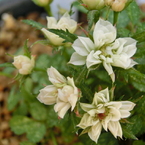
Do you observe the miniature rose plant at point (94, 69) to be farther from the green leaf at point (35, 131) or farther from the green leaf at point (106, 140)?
the green leaf at point (35, 131)

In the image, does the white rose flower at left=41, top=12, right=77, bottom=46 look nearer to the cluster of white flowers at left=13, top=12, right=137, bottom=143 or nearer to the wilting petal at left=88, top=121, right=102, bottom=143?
the cluster of white flowers at left=13, top=12, right=137, bottom=143

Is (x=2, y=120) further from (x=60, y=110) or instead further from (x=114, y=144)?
(x=60, y=110)

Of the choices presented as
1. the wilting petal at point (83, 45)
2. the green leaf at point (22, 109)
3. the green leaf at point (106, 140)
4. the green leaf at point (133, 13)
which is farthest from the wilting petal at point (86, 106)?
the green leaf at point (22, 109)

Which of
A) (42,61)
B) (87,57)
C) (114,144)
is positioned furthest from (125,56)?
(42,61)

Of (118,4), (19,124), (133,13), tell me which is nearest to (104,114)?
(118,4)

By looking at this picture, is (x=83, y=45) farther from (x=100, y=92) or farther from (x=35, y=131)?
(x=35, y=131)
